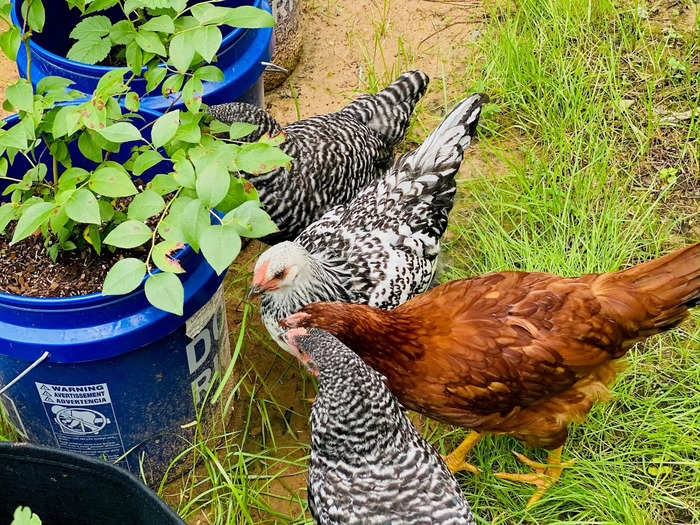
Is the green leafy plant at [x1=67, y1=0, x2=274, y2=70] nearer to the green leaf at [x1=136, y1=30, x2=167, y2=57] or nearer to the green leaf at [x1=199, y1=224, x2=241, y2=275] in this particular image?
the green leaf at [x1=136, y1=30, x2=167, y2=57]

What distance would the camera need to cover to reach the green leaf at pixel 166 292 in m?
1.94

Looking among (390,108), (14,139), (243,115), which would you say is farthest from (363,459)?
(390,108)

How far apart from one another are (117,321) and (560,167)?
229 cm

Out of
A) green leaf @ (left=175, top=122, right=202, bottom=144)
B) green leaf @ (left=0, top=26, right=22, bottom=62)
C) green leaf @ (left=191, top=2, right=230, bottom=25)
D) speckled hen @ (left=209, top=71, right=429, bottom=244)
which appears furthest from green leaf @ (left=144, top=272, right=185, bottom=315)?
speckled hen @ (left=209, top=71, right=429, bottom=244)

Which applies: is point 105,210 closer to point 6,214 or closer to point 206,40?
point 6,214

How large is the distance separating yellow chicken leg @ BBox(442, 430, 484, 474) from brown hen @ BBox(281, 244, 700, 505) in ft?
0.83

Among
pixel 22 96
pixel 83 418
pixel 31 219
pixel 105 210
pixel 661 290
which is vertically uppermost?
pixel 22 96

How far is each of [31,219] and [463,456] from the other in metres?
1.89

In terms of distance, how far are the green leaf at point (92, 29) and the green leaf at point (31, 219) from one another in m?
0.64

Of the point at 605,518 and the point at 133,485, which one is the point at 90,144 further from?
the point at 605,518

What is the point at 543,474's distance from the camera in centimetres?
307

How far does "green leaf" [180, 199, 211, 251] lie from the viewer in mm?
1972

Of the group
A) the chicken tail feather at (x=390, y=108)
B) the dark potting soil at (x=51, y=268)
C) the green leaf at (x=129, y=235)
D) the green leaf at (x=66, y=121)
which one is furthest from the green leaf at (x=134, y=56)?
the chicken tail feather at (x=390, y=108)

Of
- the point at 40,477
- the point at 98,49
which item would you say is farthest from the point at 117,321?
the point at 98,49
